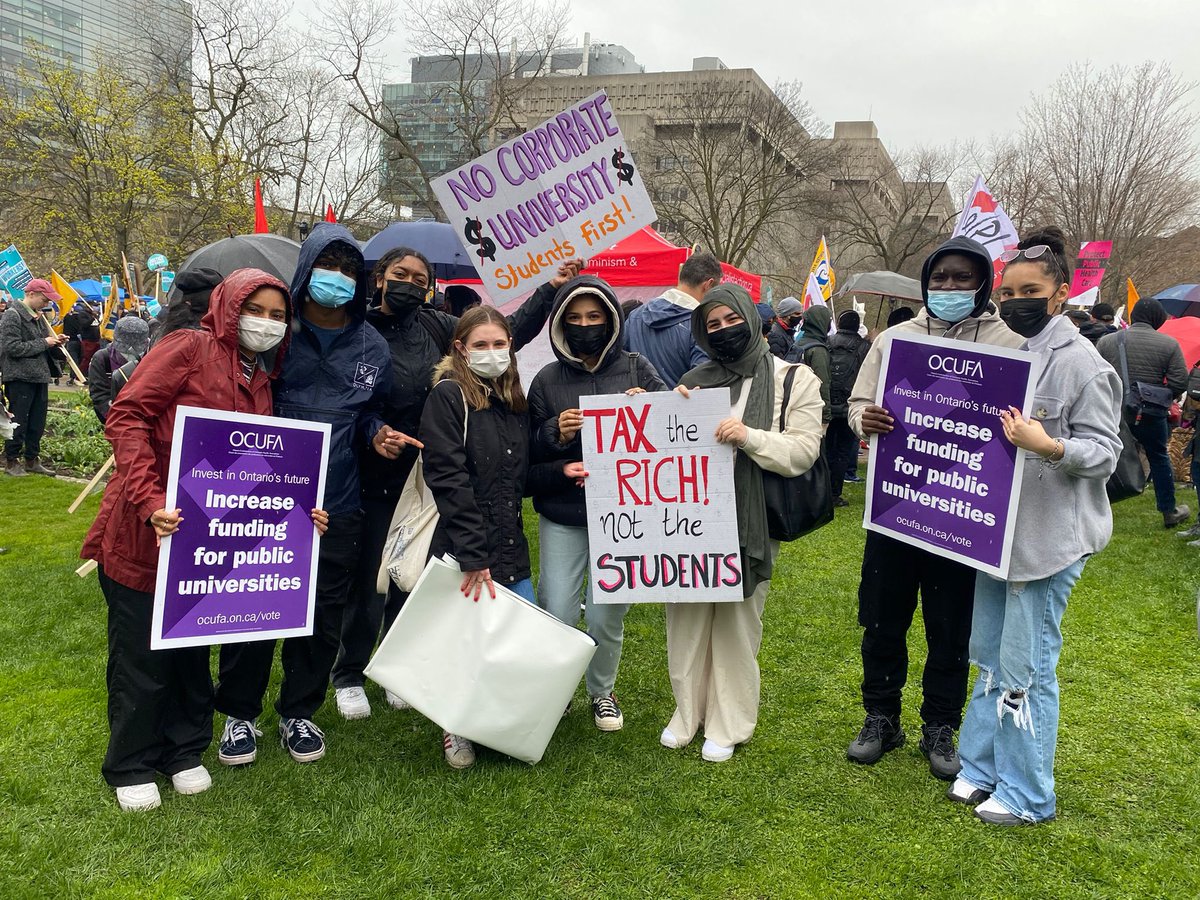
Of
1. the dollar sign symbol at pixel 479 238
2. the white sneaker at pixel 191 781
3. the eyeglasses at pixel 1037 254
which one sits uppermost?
the dollar sign symbol at pixel 479 238

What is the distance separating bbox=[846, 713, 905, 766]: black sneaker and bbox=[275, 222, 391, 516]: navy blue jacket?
8.35ft

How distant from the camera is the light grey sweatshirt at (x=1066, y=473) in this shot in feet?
10.3

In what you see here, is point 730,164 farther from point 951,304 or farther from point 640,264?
point 951,304

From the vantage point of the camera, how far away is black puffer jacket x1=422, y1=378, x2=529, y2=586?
12.0 ft

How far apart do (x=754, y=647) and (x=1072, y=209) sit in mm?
25479

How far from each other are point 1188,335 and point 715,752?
10032 mm

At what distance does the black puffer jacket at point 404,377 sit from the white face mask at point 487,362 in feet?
1.33

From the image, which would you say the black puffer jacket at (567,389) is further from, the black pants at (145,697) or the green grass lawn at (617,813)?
the black pants at (145,697)

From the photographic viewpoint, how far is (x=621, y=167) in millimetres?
4895

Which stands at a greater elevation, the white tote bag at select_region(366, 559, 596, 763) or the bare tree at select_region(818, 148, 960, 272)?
the bare tree at select_region(818, 148, 960, 272)

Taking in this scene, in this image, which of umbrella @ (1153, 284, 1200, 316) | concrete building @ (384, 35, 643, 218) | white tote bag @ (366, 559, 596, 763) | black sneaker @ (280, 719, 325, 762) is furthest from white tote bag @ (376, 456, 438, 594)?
concrete building @ (384, 35, 643, 218)

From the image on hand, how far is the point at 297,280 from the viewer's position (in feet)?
12.3

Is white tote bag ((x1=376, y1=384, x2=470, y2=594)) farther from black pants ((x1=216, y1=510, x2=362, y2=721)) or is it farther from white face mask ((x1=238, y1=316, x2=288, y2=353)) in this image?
white face mask ((x1=238, y1=316, x2=288, y2=353))

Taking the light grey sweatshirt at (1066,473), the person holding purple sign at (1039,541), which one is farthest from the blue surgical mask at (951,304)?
the light grey sweatshirt at (1066,473)
